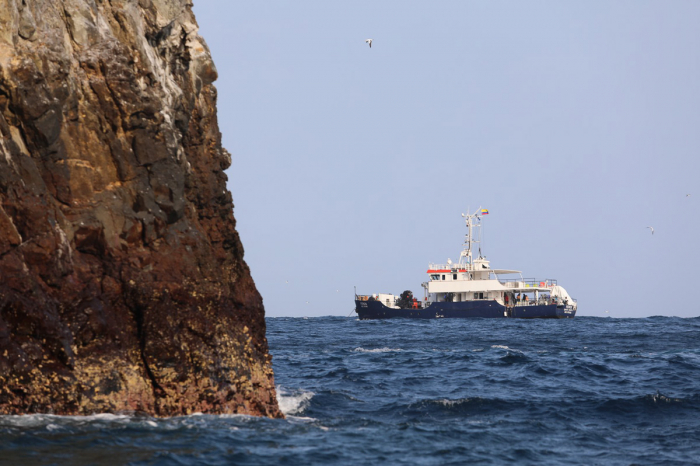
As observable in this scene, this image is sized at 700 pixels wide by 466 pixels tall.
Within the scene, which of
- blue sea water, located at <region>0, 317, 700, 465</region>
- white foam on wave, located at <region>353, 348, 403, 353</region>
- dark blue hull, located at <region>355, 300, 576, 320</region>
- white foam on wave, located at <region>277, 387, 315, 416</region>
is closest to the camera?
blue sea water, located at <region>0, 317, 700, 465</region>

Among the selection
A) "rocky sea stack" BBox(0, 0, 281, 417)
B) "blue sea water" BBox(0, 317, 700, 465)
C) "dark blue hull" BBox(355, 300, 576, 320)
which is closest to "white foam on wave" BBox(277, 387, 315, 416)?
"blue sea water" BBox(0, 317, 700, 465)

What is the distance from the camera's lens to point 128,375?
1212 centimetres

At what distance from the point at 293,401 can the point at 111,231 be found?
654 cm

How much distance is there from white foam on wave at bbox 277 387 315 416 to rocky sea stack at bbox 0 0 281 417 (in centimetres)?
187

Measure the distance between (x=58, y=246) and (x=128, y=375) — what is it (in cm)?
221

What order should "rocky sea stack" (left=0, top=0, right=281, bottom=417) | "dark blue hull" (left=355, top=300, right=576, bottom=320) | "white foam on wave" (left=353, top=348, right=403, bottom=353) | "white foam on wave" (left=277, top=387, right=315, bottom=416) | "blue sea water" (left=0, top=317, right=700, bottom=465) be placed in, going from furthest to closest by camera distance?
"dark blue hull" (left=355, top=300, right=576, bottom=320)
"white foam on wave" (left=353, top=348, right=403, bottom=353)
"white foam on wave" (left=277, top=387, right=315, bottom=416)
"rocky sea stack" (left=0, top=0, right=281, bottom=417)
"blue sea water" (left=0, top=317, right=700, bottom=465)

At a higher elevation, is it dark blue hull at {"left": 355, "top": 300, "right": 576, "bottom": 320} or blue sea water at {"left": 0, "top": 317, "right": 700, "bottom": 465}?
dark blue hull at {"left": 355, "top": 300, "right": 576, "bottom": 320}

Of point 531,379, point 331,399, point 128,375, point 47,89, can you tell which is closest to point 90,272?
point 128,375

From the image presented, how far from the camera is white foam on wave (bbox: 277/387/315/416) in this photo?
631 inches

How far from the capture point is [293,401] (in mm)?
17141

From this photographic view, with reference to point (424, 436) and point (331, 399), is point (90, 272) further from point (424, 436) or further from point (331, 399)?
point (331, 399)

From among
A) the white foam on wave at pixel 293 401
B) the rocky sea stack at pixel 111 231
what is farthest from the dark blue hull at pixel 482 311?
the rocky sea stack at pixel 111 231

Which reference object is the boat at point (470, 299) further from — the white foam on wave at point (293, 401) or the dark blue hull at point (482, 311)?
the white foam on wave at point (293, 401)

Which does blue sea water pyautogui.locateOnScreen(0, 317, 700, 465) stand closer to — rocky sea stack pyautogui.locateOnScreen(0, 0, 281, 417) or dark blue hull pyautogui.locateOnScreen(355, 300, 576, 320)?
rocky sea stack pyautogui.locateOnScreen(0, 0, 281, 417)
